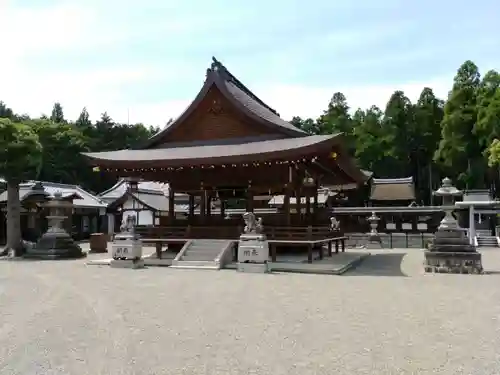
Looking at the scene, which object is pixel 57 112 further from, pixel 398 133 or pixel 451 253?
pixel 451 253

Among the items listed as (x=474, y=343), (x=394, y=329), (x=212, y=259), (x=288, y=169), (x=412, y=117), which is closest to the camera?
(x=474, y=343)

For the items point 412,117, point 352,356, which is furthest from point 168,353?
point 412,117

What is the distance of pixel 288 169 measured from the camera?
19062 millimetres

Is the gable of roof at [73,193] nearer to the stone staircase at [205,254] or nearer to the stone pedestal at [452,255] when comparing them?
the stone staircase at [205,254]

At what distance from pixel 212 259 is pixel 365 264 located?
6.36 m

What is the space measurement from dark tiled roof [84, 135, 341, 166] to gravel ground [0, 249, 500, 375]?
5.37 meters

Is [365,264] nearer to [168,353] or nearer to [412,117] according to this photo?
[168,353]

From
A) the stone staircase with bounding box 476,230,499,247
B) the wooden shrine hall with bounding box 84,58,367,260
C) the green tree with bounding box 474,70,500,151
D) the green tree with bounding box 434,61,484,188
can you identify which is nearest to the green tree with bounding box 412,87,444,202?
the green tree with bounding box 434,61,484,188

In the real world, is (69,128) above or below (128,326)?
above

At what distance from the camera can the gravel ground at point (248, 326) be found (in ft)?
18.9

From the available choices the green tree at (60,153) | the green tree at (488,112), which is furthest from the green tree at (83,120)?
the green tree at (488,112)

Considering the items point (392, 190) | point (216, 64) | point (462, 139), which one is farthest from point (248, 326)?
point (462, 139)

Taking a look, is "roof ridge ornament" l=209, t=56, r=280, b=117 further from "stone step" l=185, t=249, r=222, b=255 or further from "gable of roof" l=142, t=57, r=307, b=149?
"stone step" l=185, t=249, r=222, b=255

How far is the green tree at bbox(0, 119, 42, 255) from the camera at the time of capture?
2161 cm
